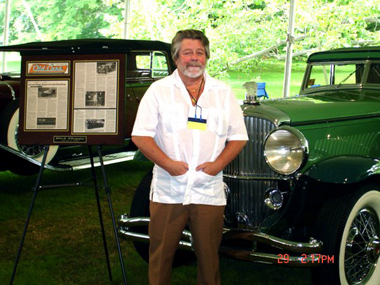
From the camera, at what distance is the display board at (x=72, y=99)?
328cm

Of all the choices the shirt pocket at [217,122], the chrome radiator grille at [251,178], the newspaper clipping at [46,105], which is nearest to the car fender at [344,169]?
the chrome radiator grille at [251,178]

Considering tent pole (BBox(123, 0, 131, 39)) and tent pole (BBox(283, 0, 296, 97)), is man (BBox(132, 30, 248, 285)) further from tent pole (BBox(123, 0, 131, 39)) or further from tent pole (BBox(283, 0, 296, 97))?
tent pole (BBox(123, 0, 131, 39))

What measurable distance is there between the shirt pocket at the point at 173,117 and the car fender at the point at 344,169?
3.31ft

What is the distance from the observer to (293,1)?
27.4ft

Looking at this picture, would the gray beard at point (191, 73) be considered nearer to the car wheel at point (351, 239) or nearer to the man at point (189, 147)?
the man at point (189, 147)

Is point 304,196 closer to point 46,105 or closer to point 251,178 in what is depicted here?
point 251,178

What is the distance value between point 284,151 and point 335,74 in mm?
1886

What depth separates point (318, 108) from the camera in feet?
12.1

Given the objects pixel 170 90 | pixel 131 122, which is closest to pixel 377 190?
pixel 170 90

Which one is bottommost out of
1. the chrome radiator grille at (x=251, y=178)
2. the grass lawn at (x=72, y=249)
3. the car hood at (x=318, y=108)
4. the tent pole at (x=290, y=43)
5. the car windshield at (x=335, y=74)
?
the grass lawn at (x=72, y=249)

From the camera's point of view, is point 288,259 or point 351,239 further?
point 351,239

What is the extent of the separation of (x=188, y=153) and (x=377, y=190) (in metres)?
1.40

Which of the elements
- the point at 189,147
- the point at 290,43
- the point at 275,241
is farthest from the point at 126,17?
the point at 189,147

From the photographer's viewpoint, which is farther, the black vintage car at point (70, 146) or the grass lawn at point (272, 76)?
the grass lawn at point (272, 76)
